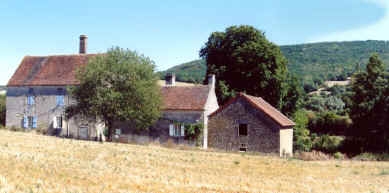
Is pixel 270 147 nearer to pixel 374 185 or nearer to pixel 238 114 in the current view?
pixel 238 114

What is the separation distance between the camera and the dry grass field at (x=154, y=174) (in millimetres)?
15141

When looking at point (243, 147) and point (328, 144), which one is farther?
point (328, 144)

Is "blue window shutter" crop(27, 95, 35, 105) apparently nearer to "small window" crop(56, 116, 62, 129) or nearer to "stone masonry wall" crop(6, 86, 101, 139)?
"stone masonry wall" crop(6, 86, 101, 139)

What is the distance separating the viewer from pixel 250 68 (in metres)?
50.2

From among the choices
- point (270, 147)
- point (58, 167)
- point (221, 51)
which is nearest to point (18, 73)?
point (221, 51)

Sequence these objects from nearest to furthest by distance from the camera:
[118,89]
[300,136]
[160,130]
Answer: [118,89] < [160,130] < [300,136]

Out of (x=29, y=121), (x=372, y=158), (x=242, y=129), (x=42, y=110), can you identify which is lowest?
(x=372, y=158)

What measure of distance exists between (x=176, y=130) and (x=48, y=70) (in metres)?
15.7

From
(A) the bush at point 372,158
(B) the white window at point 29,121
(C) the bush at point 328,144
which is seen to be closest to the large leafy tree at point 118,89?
(B) the white window at point 29,121

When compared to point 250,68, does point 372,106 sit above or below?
below

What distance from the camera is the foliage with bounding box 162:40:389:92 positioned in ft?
377

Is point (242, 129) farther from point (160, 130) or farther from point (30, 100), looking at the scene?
point (30, 100)

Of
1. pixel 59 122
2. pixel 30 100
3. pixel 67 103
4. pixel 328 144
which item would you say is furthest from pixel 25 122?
pixel 328 144

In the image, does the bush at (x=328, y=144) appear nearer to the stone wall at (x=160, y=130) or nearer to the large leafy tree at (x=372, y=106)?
the large leafy tree at (x=372, y=106)
